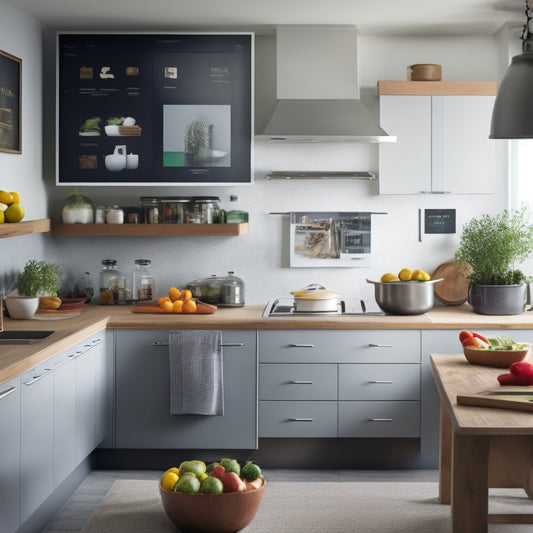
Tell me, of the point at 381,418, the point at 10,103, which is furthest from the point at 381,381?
the point at 10,103

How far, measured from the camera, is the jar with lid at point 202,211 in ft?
17.5

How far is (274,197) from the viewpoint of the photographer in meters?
5.53

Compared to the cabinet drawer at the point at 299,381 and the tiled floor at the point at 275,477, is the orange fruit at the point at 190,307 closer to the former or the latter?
the cabinet drawer at the point at 299,381

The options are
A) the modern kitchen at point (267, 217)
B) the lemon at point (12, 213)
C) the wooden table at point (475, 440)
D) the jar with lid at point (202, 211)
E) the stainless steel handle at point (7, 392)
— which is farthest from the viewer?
the jar with lid at point (202, 211)

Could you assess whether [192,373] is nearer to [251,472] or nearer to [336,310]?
[336,310]

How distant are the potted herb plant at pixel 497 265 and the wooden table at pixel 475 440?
135 cm

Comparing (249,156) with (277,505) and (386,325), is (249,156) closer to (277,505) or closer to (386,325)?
(386,325)

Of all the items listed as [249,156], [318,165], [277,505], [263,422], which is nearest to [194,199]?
[249,156]

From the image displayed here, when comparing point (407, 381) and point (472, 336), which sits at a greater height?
point (472, 336)

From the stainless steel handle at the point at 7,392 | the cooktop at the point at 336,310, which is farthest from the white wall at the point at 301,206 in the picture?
the stainless steel handle at the point at 7,392

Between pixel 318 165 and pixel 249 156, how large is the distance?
1.55ft

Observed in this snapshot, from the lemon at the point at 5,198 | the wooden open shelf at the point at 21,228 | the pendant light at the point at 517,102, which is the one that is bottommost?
the wooden open shelf at the point at 21,228

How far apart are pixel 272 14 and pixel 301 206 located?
124 centimetres

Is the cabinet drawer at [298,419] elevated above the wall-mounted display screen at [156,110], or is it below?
below
